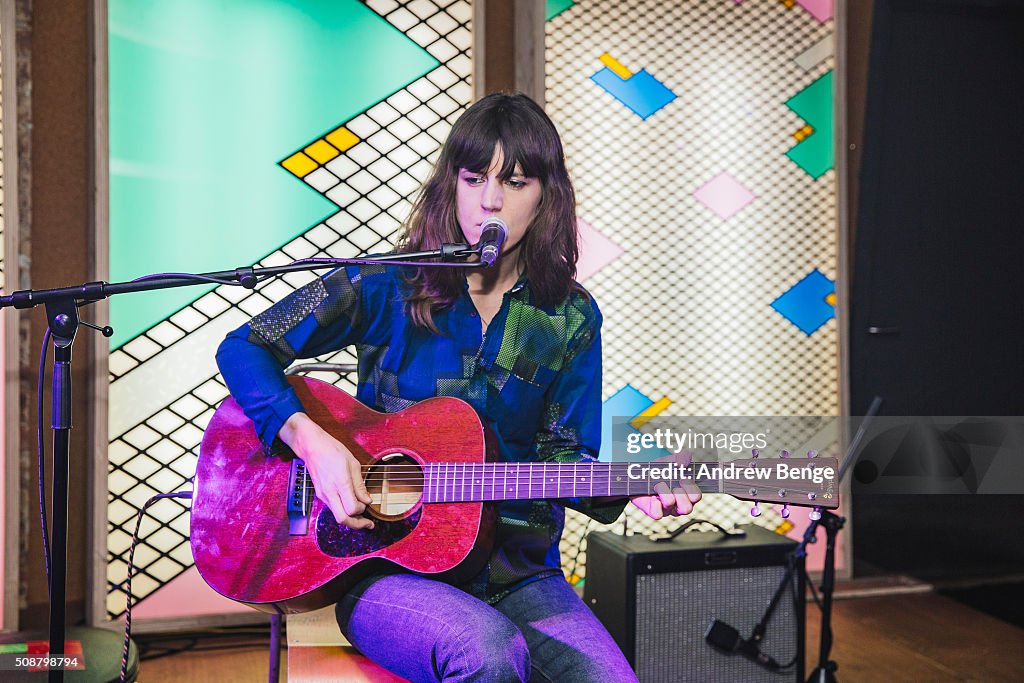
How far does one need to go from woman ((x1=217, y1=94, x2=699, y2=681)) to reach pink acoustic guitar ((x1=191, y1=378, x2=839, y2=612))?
0.05 m

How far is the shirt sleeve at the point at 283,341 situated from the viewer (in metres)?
1.75

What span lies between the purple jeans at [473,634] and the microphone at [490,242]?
573 mm

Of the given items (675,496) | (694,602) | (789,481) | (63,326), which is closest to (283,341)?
(63,326)

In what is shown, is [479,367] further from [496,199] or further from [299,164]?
[299,164]

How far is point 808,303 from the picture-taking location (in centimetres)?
357

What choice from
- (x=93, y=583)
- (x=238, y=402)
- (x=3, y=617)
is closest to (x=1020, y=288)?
(x=238, y=402)

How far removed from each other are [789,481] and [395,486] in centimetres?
72

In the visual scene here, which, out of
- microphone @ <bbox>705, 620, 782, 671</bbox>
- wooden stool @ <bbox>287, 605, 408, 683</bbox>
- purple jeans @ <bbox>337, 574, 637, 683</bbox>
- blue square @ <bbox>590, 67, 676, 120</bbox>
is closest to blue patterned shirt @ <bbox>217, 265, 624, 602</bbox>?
purple jeans @ <bbox>337, 574, 637, 683</bbox>

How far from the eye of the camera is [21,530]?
2.92 metres

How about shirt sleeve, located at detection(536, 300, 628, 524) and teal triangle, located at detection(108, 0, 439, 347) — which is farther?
teal triangle, located at detection(108, 0, 439, 347)

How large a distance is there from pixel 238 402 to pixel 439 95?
1693 millimetres

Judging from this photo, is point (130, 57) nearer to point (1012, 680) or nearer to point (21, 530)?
point (21, 530)

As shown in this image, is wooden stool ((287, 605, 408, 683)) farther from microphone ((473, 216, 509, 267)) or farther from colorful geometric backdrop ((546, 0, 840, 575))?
colorful geometric backdrop ((546, 0, 840, 575))

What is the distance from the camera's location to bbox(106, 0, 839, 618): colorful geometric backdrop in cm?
294
